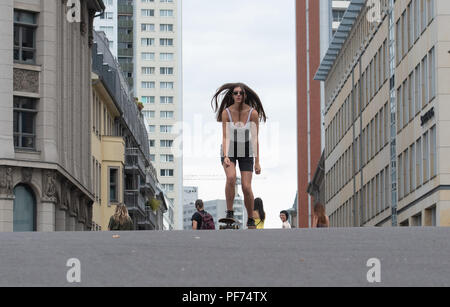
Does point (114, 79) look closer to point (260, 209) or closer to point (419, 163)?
point (419, 163)

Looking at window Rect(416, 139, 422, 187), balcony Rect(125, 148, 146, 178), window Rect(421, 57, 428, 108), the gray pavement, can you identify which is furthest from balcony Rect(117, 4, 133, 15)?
the gray pavement

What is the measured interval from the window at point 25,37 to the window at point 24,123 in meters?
1.71

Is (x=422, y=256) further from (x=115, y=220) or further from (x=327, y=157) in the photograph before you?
(x=327, y=157)

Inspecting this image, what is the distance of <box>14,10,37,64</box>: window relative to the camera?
54.4 m

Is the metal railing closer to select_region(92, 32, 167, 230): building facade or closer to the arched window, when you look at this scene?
select_region(92, 32, 167, 230): building facade

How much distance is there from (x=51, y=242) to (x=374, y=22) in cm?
A: 6451

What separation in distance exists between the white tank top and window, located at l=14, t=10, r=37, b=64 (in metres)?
38.7

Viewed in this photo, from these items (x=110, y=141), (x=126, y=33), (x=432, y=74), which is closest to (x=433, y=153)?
(x=432, y=74)

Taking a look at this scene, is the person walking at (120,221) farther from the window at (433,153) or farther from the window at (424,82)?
the window at (424,82)

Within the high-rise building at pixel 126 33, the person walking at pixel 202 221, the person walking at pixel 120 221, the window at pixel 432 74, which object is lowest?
the person walking at pixel 120 221

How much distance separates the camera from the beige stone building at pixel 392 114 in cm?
5494

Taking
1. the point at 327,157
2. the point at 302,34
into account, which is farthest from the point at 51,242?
the point at 302,34

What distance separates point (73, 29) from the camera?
60938 millimetres

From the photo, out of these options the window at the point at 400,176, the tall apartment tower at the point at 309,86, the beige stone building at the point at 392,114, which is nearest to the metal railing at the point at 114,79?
the beige stone building at the point at 392,114
